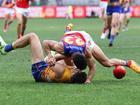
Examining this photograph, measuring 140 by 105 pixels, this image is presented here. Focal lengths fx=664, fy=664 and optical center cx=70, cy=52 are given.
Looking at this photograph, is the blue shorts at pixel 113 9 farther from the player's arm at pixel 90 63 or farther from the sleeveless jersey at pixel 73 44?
the sleeveless jersey at pixel 73 44

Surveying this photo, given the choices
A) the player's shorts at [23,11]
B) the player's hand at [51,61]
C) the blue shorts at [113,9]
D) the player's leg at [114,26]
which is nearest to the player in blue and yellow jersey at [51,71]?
the player's hand at [51,61]

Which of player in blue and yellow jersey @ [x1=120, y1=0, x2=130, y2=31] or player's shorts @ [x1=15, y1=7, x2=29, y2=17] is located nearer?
player's shorts @ [x1=15, y1=7, x2=29, y2=17]

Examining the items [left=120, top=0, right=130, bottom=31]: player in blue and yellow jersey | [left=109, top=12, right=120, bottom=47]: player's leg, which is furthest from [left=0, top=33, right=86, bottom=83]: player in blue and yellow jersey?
[left=120, top=0, right=130, bottom=31]: player in blue and yellow jersey

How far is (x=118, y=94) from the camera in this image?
30.2 ft

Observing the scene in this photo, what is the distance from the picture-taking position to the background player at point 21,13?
2194 cm

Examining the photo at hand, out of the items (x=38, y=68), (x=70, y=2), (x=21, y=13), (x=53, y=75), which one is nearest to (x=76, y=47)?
(x=53, y=75)

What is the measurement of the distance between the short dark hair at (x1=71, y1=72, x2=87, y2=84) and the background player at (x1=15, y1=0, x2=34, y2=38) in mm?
11439

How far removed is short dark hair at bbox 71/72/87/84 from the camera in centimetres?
1033

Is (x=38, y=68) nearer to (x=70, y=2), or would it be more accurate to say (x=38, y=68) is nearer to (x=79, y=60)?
(x=79, y=60)

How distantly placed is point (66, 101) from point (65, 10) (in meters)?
47.9

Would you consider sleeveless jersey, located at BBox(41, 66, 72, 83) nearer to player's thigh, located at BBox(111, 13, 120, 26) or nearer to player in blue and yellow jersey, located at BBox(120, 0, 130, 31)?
player's thigh, located at BBox(111, 13, 120, 26)

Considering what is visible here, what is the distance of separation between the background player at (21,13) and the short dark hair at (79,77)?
11439 millimetres

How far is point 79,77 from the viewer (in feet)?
34.1

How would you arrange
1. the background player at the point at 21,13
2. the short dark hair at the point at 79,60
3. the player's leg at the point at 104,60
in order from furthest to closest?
the background player at the point at 21,13
the player's leg at the point at 104,60
the short dark hair at the point at 79,60
